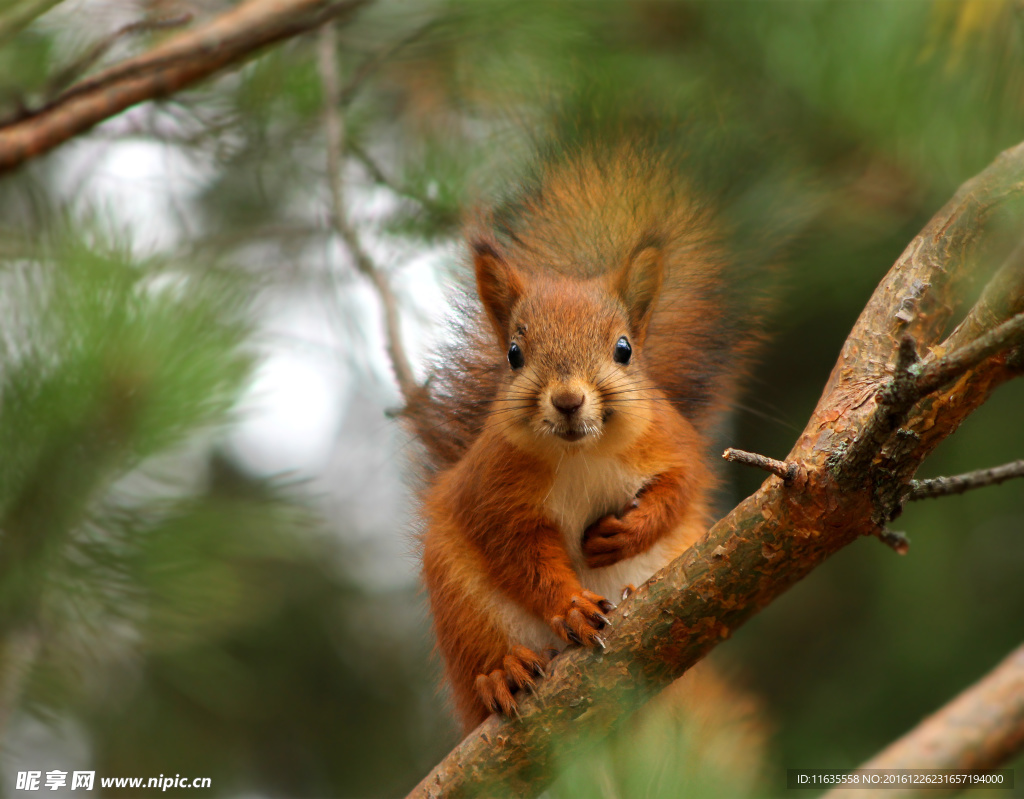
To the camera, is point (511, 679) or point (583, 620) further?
point (511, 679)

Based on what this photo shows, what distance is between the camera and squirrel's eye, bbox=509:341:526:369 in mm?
2125

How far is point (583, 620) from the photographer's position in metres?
1.73

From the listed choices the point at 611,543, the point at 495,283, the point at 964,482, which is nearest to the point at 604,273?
the point at 495,283

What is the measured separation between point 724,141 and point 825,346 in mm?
1713

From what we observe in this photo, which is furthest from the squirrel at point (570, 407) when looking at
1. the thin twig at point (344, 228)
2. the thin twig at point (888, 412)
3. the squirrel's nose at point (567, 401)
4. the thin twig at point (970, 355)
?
the thin twig at point (970, 355)

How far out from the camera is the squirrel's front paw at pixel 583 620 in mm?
1687

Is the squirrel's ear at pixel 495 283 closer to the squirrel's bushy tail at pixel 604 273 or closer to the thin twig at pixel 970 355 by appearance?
the squirrel's bushy tail at pixel 604 273

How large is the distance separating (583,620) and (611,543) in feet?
0.94

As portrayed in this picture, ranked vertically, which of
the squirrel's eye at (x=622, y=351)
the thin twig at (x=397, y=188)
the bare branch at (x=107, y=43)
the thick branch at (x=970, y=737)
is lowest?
the squirrel's eye at (x=622, y=351)

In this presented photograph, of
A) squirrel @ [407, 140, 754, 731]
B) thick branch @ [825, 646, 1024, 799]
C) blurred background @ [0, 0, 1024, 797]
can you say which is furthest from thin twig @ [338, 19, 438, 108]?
thick branch @ [825, 646, 1024, 799]

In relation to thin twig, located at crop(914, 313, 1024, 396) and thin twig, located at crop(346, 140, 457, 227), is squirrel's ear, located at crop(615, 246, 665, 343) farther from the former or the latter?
thin twig, located at crop(914, 313, 1024, 396)

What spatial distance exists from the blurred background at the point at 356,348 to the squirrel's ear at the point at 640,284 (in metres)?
0.34

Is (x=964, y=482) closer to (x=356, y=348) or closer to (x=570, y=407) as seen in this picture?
(x=570, y=407)

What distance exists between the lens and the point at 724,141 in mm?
1298
